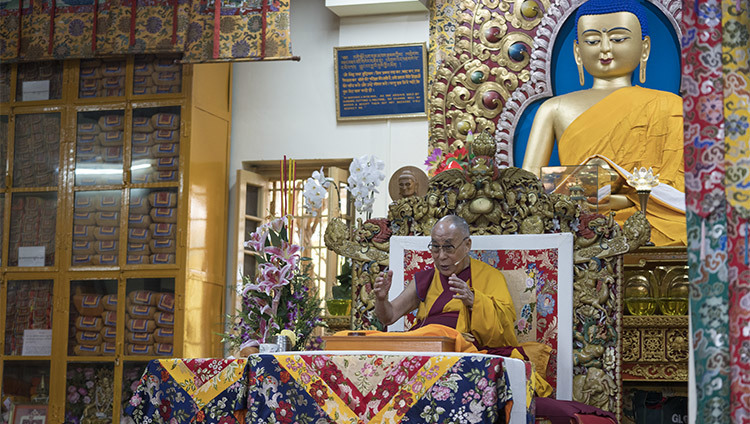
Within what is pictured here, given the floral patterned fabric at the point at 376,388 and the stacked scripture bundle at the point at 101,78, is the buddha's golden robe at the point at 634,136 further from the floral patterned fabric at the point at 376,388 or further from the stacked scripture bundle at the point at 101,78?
the floral patterned fabric at the point at 376,388

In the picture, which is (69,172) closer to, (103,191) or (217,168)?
(103,191)

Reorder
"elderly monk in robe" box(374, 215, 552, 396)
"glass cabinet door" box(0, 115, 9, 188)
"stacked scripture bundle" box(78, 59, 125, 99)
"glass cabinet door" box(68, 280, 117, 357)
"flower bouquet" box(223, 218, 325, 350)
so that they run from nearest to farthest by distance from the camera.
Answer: "elderly monk in robe" box(374, 215, 552, 396)
"flower bouquet" box(223, 218, 325, 350)
"glass cabinet door" box(68, 280, 117, 357)
"stacked scripture bundle" box(78, 59, 125, 99)
"glass cabinet door" box(0, 115, 9, 188)

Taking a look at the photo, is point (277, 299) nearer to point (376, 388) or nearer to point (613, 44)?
point (376, 388)

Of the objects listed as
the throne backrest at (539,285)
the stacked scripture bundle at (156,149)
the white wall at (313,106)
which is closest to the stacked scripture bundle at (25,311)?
the stacked scripture bundle at (156,149)

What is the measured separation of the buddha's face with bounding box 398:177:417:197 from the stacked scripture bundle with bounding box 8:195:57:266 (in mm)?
2773

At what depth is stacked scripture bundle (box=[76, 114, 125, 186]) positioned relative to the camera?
686cm

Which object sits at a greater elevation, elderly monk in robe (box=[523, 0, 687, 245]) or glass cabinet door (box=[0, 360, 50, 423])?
elderly monk in robe (box=[523, 0, 687, 245])

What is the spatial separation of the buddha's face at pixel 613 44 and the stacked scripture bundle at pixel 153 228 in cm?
299

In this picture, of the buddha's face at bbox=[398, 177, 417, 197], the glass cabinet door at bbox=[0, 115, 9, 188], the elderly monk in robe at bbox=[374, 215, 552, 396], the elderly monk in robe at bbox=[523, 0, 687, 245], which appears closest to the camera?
the elderly monk in robe at bbox=[374, 215, 552, 396]

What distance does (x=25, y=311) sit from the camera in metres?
6.85

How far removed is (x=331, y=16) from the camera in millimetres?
7211

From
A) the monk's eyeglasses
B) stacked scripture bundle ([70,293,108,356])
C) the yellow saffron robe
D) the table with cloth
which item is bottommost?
stacked scripture bundle ([70,293,108,356])

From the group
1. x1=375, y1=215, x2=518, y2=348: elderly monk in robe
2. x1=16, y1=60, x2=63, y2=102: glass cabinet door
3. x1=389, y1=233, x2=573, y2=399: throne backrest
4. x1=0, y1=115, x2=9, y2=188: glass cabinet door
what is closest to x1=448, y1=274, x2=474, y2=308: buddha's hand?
x1=375, y1=215, x2=518, y2=348: elderly monk in robe

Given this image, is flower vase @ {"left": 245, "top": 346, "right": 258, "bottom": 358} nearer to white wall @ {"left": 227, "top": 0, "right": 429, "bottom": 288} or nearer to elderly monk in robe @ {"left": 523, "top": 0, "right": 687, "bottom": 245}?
elderly monk in robe @ {"left": 523, "top": 0, "right": 687, "bottom": 245}
